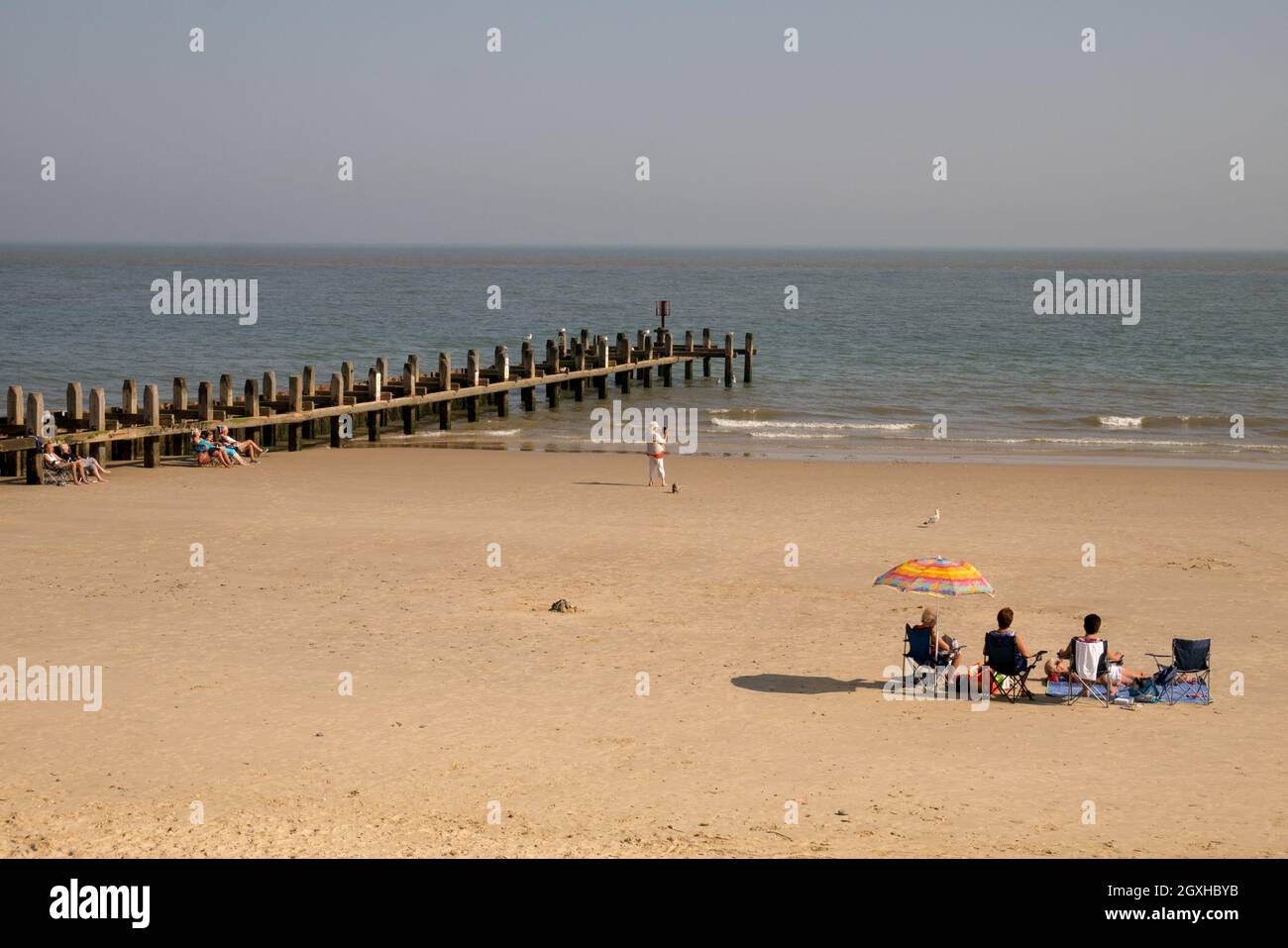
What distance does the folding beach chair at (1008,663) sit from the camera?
531 inches

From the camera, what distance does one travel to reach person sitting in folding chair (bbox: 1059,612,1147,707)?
1347cm

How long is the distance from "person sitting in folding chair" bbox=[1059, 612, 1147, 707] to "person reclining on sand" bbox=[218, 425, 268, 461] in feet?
65.2

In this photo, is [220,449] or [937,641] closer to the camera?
[937,641]

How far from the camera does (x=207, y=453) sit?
28641mm

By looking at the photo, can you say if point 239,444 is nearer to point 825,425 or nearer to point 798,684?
point 825,425

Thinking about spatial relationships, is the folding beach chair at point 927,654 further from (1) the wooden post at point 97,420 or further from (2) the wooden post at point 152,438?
(2) the wooden post at point 152,438

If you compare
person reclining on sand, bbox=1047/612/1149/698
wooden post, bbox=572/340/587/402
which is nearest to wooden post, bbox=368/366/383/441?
wooden post, bbox=572/340/587/402

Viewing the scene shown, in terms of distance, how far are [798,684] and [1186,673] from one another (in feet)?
11.8

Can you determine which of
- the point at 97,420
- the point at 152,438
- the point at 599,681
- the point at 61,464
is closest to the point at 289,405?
the point at 152,438

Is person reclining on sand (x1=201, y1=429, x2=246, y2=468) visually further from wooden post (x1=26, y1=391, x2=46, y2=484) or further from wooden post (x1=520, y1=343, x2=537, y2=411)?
wooden post (x1=520, y1=343, x2=537, y2=411)

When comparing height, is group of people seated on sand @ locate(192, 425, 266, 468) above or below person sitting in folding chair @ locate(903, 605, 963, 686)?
above
